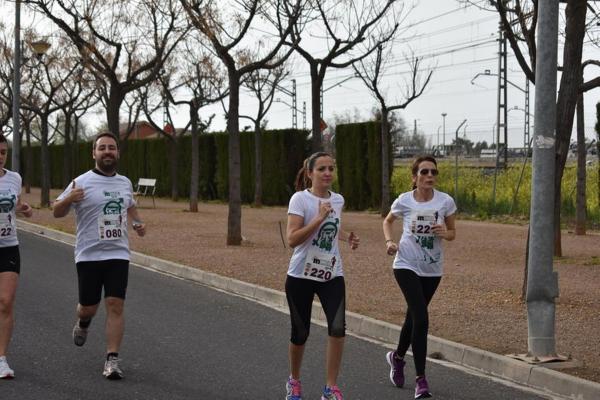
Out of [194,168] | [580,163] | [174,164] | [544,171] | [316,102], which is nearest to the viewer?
[544,171]

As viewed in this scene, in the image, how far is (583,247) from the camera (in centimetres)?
1680

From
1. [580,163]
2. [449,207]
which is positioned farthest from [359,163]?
[449,207]

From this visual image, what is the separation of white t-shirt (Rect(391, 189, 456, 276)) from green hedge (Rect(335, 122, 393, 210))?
907 inches

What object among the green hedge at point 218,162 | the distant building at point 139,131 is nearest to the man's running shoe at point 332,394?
the green hedge at point 218,162

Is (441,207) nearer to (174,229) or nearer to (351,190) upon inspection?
(174,229)

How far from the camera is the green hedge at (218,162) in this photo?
35.2 m

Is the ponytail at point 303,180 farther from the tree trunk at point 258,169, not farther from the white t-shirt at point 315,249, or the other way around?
the tree trunk at point 258,169

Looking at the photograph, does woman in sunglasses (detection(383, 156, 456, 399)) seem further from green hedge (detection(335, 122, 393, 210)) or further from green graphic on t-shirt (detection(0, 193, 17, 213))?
green hedge (detection(335, 122, 393, 210))

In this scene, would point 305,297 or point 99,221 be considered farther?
point 99,221

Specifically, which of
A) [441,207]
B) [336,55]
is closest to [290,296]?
[441,207]

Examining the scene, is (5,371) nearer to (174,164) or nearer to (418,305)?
(418,305)

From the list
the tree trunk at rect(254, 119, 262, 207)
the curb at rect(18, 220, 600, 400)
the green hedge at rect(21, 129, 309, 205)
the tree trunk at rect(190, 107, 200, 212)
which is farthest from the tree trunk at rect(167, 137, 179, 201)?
the curb at rect(18, 220, 600, 400)

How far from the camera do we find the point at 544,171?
7457mm

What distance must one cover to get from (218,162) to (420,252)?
33.7 metres
